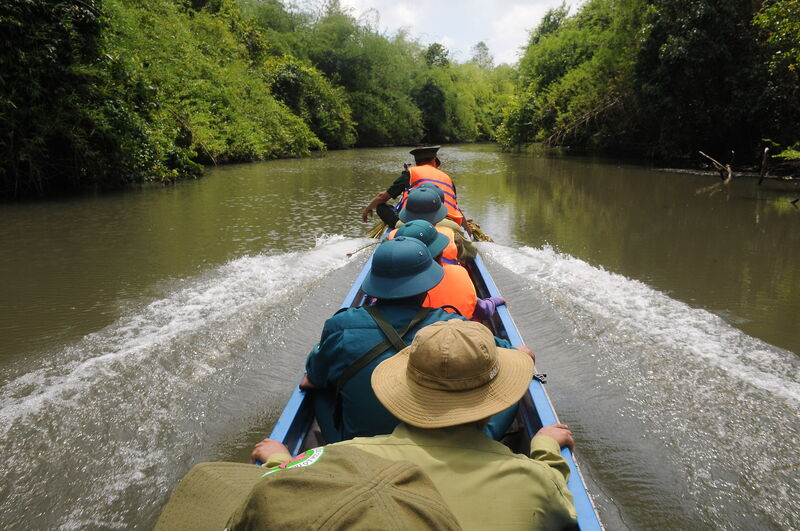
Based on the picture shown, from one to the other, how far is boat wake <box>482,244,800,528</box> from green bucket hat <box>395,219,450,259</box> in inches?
47.5

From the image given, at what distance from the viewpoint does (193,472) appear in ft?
3.35

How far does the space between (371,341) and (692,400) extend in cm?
217

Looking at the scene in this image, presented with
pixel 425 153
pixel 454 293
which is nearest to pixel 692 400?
pixel 454 293

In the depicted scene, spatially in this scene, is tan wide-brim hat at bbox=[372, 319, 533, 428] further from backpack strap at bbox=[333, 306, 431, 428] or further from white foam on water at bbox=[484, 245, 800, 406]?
white foam on water at bbox=[484, 245, 800, 406]

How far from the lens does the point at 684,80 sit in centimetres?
1319

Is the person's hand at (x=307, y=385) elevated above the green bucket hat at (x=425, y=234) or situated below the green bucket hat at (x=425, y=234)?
below

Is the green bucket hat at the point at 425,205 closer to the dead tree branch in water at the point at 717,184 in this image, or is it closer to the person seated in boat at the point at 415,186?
the person seated in boat at the point at 415,186

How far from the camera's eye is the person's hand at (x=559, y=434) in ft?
5.68

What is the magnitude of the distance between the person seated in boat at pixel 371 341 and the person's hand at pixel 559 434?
0.43ft

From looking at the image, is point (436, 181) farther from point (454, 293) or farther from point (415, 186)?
point (454, 293)

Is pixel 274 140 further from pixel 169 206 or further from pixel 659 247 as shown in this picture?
pixel 659 247

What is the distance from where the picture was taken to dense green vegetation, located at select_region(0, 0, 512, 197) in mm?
7688

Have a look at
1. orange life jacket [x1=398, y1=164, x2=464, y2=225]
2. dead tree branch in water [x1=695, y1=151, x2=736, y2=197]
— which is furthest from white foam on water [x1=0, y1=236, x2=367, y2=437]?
dead tree branch in water [x1=695, y1=151, x2=736, y2=197]

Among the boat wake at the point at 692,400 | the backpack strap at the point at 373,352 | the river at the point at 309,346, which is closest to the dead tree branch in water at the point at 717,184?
the river at the point at 309,346
